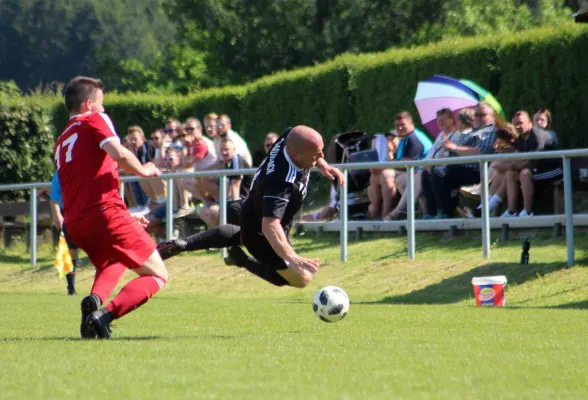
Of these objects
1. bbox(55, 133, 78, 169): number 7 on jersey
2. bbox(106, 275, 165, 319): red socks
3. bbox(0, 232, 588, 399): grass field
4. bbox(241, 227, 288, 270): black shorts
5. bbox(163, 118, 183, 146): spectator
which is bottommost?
bbox(0, 232, 588, 399): grass field

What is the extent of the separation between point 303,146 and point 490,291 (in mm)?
3508

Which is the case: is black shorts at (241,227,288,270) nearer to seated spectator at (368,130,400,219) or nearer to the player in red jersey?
the player in red jersey

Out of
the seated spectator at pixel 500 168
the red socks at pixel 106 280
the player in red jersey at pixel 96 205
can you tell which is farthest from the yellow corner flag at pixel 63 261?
the player in red jersey at pixel 96 205

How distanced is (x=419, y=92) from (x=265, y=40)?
3148 centimetres

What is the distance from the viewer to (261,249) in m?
10.3

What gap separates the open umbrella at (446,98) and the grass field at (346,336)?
257 centimetres

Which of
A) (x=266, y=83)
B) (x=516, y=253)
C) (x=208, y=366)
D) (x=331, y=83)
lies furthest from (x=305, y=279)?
(x=266, y=83)

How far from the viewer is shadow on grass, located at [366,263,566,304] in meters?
13.1

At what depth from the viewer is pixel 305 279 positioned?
9.67 m

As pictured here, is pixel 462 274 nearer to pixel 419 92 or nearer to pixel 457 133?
pixel 457 133

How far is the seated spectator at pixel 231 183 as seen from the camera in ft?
57.1

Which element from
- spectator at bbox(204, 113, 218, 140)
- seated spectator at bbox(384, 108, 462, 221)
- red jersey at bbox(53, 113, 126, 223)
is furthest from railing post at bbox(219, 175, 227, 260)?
red jersey at bbox(53, 113, 126, 223)

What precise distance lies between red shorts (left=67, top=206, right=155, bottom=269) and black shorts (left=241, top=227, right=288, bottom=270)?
1478mm

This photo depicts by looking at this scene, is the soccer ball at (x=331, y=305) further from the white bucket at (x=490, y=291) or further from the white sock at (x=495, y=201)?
the white sock at (x=495, y=201)
